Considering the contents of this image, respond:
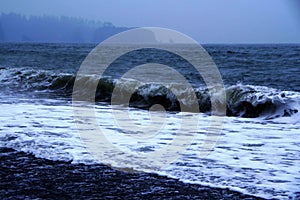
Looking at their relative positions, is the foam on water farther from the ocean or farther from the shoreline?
the shoreline

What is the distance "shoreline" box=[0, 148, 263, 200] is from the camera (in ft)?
9.11

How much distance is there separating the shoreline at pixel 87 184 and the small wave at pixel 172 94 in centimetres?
484

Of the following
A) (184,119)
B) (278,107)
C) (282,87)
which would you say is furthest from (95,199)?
(282,87)

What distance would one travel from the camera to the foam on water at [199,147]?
325 cm

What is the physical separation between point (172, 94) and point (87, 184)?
7404mm

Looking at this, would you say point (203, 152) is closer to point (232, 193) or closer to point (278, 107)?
point (232, 193)

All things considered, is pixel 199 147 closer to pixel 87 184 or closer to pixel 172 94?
pixel 87 184

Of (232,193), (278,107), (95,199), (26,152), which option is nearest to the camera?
(95,199)

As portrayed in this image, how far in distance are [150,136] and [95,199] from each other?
2.51m

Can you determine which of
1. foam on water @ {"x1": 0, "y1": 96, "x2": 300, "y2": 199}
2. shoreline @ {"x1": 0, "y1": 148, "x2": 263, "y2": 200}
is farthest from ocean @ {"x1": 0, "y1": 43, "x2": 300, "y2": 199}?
shoreline @ {"x1": 0, "y1": 148, "x2": 263, "y2": 200}

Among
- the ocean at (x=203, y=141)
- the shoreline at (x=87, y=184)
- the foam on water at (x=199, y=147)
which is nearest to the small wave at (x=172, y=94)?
the ocean at (x=203, y=141)

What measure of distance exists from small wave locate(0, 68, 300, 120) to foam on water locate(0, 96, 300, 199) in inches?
52.1

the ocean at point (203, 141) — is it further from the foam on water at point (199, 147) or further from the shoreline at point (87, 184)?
the shoreline at point (87, 184)

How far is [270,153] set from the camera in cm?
421
